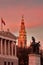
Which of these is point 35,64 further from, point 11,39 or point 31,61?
point 11,39

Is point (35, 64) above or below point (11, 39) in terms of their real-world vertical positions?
below

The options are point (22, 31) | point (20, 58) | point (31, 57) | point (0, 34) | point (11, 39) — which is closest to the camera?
point (31, 57)

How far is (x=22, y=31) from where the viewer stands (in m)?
200

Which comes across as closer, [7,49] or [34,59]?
[34,59]

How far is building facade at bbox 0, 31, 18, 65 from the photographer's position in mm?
103931

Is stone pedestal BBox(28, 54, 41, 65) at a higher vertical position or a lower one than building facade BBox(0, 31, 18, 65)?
lower

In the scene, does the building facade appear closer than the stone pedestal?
No

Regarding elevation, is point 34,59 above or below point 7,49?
below

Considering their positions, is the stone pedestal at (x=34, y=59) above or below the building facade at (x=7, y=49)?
below

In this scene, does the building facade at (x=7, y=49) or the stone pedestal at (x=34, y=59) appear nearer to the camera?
the stone pedestal at (x=34, y=59)

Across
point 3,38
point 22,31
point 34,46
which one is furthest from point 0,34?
point 22,31

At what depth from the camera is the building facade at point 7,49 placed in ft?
341

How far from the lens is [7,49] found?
108938 millimetres

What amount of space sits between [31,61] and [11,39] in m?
59.6
